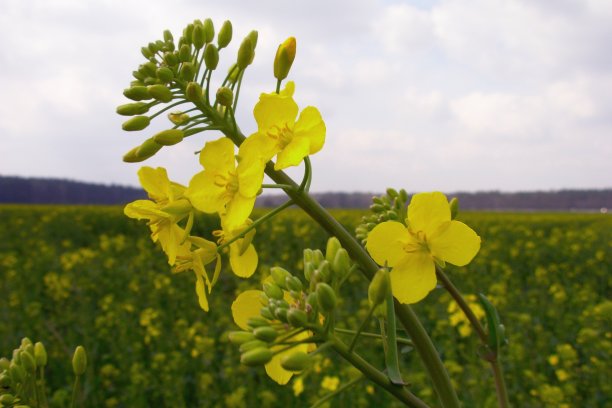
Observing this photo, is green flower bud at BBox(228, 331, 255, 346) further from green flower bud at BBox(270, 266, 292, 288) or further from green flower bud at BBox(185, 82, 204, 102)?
green flower bud at BBox(185, 82, 204, 102)

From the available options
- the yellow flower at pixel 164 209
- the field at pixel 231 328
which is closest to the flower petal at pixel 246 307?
the yellow flower at pixel 164 209

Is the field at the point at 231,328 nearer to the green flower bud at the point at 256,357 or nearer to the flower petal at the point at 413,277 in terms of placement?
the flower petal at the point at 413,277

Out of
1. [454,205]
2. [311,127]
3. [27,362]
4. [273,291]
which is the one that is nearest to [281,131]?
[311,127]

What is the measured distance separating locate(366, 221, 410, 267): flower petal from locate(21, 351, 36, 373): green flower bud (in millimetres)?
843

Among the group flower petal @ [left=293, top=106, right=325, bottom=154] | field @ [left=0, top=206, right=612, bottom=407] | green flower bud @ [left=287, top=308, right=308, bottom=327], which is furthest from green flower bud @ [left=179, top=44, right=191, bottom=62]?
field @ [left=0, top=206, right=612, bottom=407]

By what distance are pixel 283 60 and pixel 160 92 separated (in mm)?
246

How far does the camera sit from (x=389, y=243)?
2.92 feet

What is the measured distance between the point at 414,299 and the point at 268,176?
1.10 feet

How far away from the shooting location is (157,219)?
97cm

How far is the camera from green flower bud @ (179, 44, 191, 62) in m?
1.03

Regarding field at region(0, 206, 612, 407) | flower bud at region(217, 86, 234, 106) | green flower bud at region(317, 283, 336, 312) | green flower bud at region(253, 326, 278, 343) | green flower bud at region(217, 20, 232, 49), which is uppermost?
green flower bud at region(217, 20, 232, 49)

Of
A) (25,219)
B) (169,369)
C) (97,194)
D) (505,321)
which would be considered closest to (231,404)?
(169,369)

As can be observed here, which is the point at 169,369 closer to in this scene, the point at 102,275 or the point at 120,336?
the point at 120,336

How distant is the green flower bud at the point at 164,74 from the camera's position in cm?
98
